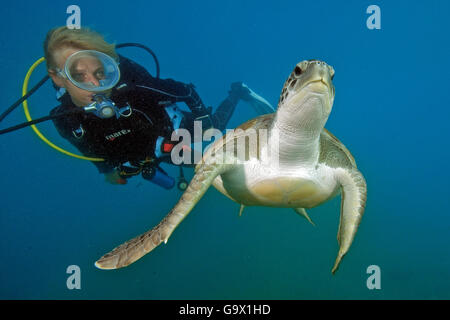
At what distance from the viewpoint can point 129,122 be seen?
2.98 meters

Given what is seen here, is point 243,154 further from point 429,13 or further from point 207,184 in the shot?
point 429,13

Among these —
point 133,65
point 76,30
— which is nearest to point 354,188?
point 133,65

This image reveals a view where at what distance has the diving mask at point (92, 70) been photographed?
2.70m

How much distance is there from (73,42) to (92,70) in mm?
410

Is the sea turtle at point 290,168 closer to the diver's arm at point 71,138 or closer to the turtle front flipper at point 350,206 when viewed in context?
the turtle front flipper at point 350,206

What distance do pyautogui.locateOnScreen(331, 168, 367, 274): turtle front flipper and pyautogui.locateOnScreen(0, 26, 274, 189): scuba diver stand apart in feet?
6.87

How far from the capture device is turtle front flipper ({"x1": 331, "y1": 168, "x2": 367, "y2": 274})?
5.80 feet

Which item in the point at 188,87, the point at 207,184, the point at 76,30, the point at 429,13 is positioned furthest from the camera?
the point at 429,13

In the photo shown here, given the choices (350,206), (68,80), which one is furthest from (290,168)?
(68,80)

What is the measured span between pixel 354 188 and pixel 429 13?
16718mm

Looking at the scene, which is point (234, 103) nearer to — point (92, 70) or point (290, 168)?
point (92, 70)

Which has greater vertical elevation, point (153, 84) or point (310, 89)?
point (153, 84)

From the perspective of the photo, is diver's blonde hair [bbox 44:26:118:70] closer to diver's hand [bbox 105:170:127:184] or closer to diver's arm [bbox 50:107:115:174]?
diver's arm [bbox 50:107:115:174]

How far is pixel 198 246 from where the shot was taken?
8734 mm
